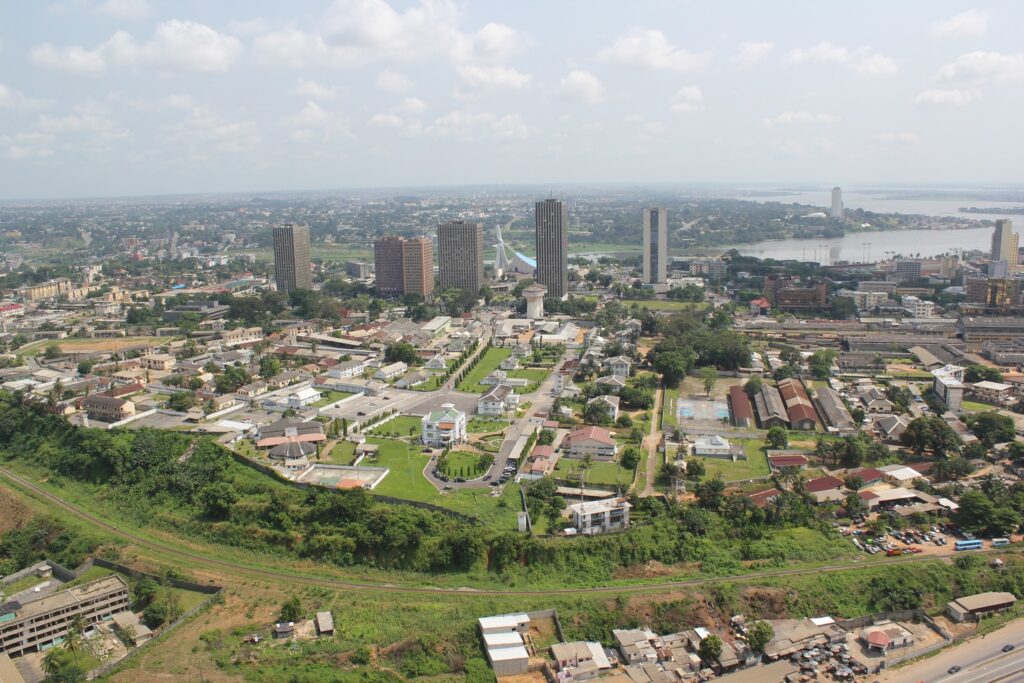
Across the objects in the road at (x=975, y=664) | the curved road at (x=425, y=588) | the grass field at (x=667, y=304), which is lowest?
the road at (x=975, y=664)

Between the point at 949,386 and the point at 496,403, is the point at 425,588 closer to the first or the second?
the point at 496,403

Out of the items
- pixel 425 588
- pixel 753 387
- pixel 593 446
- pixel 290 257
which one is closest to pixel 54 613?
pixel 425 588

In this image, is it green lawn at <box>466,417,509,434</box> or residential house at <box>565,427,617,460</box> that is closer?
residential house at <box>565,427,617,460</box>

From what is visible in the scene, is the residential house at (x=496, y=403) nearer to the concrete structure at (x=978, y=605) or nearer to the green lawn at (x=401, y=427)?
the green lawn at (x=401, y=427)

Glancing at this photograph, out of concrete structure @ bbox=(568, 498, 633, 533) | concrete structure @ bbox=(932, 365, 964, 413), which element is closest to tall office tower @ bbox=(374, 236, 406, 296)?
concrete structure @ bbox=(932, 365, 964, 413)

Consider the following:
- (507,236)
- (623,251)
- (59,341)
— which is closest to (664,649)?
(59,341)

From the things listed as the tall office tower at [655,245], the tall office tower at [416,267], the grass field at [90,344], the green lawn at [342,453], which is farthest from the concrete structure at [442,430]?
the tall office tower at [655,245]

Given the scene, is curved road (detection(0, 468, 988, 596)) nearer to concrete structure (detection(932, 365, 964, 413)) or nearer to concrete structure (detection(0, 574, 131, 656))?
concrete structure (detection(0, 574, 131, 656))
